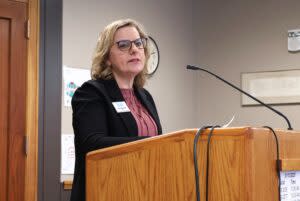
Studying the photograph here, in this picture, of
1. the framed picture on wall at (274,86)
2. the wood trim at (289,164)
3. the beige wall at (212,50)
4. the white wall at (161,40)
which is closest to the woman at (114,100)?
the wood trim at (289,164)

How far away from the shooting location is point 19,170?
299 cm

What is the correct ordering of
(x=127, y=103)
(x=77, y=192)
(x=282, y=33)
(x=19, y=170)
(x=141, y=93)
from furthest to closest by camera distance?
(x=282, y=33)
(x=19, y=170)
(x=141, y=93)
(x=127, y=103)
(x=77, y=192)

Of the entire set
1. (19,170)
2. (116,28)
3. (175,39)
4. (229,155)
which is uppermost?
(175,39)

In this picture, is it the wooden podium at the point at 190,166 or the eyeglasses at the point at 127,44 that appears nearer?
the wooden podium at the point at 190,166

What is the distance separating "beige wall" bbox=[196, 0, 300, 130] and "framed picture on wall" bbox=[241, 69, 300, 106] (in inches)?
2.0

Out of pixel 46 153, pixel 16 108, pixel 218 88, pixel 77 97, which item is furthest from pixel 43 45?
pixel 218 88

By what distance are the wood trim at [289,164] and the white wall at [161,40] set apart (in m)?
2.24

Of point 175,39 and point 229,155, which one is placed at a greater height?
point 175,39

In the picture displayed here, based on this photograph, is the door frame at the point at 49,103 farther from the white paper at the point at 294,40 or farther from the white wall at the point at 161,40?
the white paper at the point at 294,40

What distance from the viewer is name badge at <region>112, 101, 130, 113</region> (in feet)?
5.52

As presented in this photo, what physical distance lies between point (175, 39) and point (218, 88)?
1.95ft

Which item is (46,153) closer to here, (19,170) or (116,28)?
(19,170)

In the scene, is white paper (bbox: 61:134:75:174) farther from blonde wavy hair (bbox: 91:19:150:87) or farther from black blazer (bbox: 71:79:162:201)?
black blazer (bbox: 71:79:162:201)

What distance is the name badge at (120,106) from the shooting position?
5.52 ft
